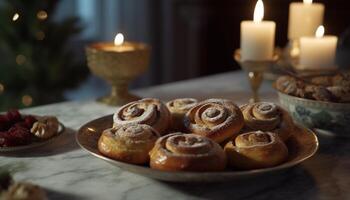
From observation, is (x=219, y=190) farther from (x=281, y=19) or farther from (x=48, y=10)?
(x=281, y=19)

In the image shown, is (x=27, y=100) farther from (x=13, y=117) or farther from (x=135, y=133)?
(x=135, y=133)

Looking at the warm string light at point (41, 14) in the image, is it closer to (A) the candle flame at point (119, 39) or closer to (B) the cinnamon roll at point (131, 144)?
(A) the candle flame at point (119, 39)

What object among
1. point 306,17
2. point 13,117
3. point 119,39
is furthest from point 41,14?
point 13,117

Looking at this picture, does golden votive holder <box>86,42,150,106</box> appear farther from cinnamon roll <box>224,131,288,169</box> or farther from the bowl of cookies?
cinnamon roll <box>224,131,288,169</box>

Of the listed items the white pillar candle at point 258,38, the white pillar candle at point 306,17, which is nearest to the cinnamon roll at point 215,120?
the white pillar candle at point 258,38

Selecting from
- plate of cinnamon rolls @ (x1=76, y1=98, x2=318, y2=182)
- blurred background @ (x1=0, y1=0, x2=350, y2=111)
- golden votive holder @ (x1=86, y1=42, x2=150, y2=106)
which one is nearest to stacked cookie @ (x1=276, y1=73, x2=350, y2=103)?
plate of cinnamon rolls @ (x1=76, y1=98, x2=318, y2=182)

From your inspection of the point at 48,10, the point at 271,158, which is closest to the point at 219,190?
the point at 271,158
